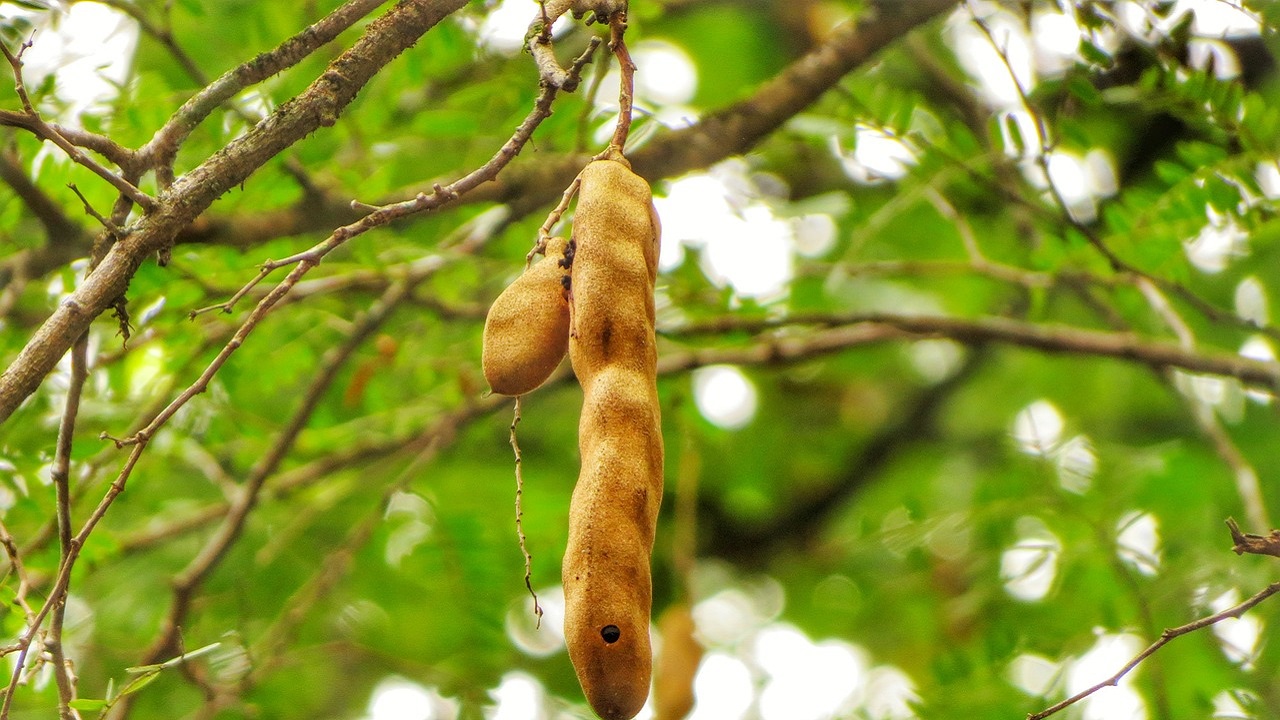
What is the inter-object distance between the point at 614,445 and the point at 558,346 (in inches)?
5.1

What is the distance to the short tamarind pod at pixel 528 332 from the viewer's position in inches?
42.2

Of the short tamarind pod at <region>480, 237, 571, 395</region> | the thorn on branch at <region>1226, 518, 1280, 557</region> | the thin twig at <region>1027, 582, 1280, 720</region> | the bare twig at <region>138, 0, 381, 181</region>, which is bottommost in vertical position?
the thin twig at <region>1027, 582, 1280, 720</region>

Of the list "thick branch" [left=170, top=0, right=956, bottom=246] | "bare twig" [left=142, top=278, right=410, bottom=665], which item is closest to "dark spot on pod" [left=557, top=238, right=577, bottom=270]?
"thick branch" [left=170, top=0, right=956, bottom=246]

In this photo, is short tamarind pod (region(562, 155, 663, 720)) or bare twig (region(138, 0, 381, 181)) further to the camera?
bare twig (region(138, 0, 381, 181))

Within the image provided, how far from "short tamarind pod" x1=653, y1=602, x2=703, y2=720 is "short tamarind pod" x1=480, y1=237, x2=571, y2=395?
1431 millimetres

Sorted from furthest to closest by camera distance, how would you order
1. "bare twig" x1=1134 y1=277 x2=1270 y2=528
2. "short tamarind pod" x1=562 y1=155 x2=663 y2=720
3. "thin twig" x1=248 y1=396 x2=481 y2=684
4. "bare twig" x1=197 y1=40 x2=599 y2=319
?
"thin twig" x1=248 y1=396 x2=481 y2=684 < "bare twig" x1=1134 y1=277 x2=1270 y2=528 < "bare twig" x1=197 y1=40 x2=599 y2=319 < "short tamarind pod" x1=562 y1=155 x2=663 y2=720

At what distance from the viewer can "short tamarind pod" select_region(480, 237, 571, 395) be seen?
1.07m

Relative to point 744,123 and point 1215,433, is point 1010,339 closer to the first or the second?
point 1215,433

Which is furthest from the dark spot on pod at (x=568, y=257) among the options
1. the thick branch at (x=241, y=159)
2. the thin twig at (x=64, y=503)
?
the thin twig at (x=64, y=503)

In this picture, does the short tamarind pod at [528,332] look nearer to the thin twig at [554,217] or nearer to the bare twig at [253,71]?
the thin twig at [554,217]

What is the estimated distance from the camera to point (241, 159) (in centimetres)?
108

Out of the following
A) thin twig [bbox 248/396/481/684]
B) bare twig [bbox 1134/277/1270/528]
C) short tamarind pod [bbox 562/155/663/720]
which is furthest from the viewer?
thin twig [bbox 248/396/481/684]

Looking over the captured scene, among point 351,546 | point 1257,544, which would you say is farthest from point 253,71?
point 351,546

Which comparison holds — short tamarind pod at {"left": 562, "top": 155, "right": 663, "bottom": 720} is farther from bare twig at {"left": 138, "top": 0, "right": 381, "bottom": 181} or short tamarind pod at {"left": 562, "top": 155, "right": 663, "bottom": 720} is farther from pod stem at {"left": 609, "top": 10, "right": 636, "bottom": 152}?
bare twig at {"left": 138, "top": 0, "right": 381, "bottom": 181}
